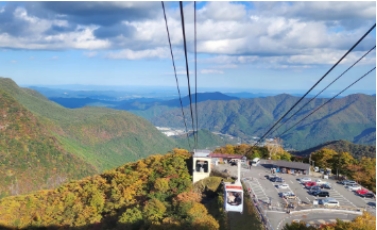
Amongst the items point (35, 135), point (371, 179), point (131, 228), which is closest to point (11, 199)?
point (131, 228)

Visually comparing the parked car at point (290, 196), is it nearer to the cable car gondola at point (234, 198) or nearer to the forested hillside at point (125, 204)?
the forested hillside at point (125, 204)

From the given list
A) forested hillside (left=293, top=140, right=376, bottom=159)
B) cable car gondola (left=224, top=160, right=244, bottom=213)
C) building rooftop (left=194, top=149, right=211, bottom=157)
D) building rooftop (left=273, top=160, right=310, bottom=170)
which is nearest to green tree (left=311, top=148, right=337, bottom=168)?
building rooftop (left=273, top=160, right=310, bottom=170)

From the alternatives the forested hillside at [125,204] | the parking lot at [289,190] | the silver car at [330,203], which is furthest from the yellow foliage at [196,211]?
the silver car at [330,203]

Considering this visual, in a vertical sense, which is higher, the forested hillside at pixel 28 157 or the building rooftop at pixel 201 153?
the building rooftop at pixel 201 153

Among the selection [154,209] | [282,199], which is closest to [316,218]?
[282,199]

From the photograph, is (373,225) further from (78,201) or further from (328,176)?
(78,201)

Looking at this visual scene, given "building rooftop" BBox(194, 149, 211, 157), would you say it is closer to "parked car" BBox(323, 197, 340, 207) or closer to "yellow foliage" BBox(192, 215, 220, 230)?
"yellow foliage" BBox(192, 215, 220, 230)

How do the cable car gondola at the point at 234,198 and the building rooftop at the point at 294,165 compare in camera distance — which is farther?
the building rooftop at the point at 294,165
